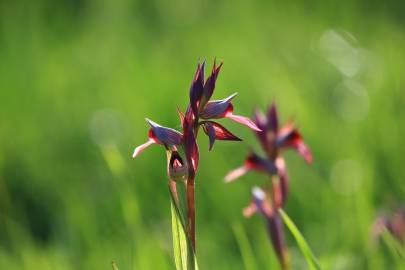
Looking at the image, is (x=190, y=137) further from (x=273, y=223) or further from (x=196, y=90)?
(x=273, y=223)

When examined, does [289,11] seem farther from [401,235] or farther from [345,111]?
[401,235]

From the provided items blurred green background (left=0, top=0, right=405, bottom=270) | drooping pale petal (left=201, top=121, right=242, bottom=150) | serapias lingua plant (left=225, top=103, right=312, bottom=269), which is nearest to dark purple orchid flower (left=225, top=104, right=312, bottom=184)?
serapias lingua plant (left=225, top=103, right=312, bottom=269)

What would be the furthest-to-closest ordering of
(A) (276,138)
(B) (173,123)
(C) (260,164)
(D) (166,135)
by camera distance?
(B) (173,123) → (A) (276,138) → (C) (260,164) → (D) (166,135)

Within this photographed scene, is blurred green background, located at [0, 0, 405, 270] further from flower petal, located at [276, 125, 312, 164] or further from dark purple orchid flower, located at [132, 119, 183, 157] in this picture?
dark purple orchid flower, located at [132, 119, 183, 157]

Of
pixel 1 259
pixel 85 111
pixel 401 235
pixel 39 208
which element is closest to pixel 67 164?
pixel 39 208

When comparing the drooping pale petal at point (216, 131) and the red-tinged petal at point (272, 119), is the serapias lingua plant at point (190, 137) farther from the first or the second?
the red-tinged petal at point (272, 119)

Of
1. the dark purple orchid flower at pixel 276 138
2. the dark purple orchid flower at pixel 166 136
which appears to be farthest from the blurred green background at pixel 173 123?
the dark purple orchid flower at pixel 166 136

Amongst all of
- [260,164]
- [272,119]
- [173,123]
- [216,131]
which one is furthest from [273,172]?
[173,123]
